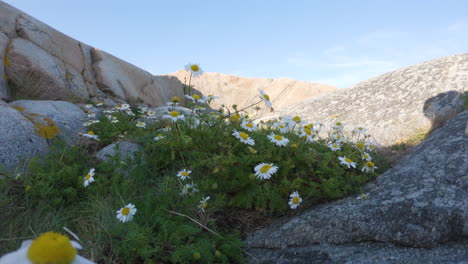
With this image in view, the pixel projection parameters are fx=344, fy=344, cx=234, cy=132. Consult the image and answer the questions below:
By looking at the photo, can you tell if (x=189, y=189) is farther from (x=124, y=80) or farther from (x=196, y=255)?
(x=124, y=80)

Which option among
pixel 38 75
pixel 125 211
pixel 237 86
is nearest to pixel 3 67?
pixel 38 75

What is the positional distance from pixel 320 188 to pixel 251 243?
70 cm

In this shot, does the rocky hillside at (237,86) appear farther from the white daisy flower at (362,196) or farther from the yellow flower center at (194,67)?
the white daisy flower at (362,196)

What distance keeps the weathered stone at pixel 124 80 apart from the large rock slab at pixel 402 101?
5720 millimetres

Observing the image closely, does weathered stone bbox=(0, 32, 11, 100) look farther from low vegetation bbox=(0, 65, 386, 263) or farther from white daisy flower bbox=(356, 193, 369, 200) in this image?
white daisy flower bbox=(356, 193, 369, 200)

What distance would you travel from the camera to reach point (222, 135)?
304cm

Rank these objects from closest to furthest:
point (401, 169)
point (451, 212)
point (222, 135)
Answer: point (451, 212) → point (401, 169) → point (222, 135)

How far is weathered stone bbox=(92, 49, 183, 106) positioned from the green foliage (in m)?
6.17

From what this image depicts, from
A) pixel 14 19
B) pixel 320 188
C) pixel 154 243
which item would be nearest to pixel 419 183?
pixel 320 188

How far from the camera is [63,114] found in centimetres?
494

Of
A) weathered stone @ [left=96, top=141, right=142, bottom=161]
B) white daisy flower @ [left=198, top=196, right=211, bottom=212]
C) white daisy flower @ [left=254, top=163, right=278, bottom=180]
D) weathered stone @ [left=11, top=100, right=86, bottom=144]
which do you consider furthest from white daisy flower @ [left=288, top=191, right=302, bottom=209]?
weathered stone @ [left=11, top=100, right=86, bottom=144]

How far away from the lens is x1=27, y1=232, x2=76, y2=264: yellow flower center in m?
0.89

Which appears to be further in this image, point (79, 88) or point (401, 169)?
point (79, 88)

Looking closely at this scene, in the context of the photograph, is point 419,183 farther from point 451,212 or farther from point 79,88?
point 79,88
